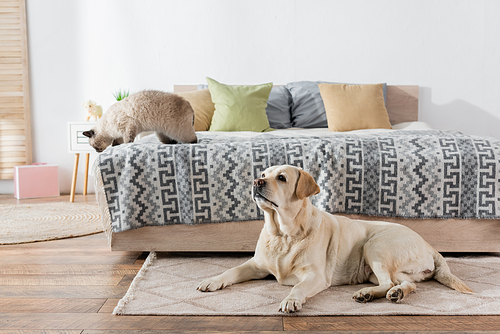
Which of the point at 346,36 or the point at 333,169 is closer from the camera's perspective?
the point at 333,169

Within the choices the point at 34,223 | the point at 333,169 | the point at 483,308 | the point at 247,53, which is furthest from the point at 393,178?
the point at 247,53

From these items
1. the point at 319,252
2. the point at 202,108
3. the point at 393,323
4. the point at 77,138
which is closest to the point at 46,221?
the point at 77,138

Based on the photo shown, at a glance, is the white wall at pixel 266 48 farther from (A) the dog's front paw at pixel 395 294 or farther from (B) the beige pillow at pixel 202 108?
(A) the dog's front paw at pixel 395 294

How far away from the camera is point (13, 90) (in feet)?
12.5

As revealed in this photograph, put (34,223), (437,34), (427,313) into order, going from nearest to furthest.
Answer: (427,313), (34,223), (437,34)

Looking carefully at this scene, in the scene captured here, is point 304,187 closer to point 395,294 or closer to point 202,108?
point 395,294

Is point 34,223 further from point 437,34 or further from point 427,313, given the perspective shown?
point 437,34

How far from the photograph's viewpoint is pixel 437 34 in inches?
149

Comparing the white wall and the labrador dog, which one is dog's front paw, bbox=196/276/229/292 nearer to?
the labrador dog

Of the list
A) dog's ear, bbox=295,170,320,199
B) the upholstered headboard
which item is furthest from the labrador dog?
the upholstered headboard

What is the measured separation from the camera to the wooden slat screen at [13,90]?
3777 mm

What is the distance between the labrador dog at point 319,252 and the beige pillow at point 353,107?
5.28 ft

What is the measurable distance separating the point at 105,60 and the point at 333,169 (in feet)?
9.33

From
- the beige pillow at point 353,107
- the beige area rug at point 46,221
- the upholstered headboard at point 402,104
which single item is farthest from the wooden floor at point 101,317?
the upholstered headboard at point 402,104
